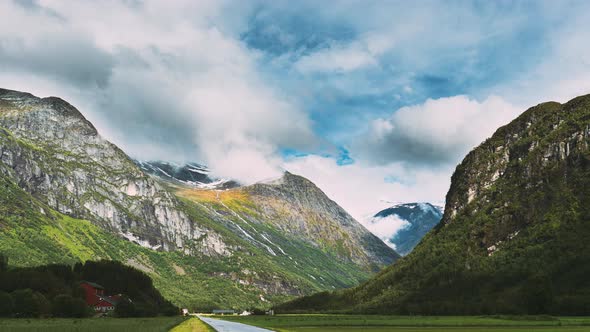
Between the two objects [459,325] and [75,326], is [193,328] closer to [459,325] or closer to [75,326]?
[75,326]

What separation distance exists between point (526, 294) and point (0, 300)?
156 meters

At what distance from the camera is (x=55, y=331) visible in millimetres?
70188

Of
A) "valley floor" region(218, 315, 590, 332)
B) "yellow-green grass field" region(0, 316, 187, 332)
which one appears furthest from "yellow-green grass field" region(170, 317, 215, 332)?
"valley floor" region(218, 315, 590, 332)

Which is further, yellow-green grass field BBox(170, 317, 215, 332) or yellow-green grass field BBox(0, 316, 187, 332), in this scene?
yellow-green grass field BBox(170, 317, 215, 332)

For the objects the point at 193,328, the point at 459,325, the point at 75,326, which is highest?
the point at 75,326

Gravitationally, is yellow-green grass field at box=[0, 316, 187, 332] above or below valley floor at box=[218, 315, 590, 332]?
above

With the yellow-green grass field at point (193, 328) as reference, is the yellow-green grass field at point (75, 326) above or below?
above

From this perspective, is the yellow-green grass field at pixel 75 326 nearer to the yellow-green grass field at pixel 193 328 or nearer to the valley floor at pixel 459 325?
the yellow-green grass field at pixel 193 328

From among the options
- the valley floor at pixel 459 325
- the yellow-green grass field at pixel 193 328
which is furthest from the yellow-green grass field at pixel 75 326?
the valley floor at pixel 459 325

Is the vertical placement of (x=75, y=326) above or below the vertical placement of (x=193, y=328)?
above

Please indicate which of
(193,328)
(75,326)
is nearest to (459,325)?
(193,328)

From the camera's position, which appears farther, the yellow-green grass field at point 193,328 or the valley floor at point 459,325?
the valley floor at point 459,325

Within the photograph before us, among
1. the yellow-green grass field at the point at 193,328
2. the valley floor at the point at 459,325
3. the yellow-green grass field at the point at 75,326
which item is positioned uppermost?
the yellow-green grass field at the point at 75,326

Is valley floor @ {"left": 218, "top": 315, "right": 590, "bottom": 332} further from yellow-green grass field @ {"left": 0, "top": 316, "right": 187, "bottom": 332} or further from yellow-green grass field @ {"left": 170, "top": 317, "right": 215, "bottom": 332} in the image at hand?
yellow-green grass field @ {"left": 0, "top": 316, "right": 187, "bottom": 332}
